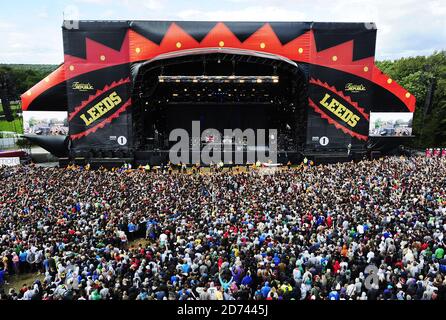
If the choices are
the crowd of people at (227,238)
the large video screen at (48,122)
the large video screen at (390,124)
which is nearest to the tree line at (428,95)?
the large video screen at (390,124)

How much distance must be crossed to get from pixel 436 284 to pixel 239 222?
6036 millimetres

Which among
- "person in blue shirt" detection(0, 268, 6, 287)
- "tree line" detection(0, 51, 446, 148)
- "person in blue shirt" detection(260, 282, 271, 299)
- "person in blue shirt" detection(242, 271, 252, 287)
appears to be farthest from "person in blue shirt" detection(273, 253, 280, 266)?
"tree line" detection(0, 51, 446, 148)

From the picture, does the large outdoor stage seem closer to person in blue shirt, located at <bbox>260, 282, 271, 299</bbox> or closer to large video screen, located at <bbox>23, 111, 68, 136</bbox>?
large video screen, located at <bbox>23, 111, 68, 136</bbox>

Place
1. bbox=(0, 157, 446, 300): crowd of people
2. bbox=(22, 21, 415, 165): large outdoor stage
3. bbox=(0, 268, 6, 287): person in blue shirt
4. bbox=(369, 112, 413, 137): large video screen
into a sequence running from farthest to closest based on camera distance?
1. bbox=(369, 112, 413, 137): large video screen
2. bbox=(22, 21, 415, 165): large outdoor stage
3. bbox=(0, 268, 6, 287): person in blue shirt
4. bbox=(0, 157, 446, 300): crowd of people

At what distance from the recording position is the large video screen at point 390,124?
2738 centimetres

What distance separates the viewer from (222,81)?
24.9 metres

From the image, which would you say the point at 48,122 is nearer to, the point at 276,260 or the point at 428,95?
the point at 276,260

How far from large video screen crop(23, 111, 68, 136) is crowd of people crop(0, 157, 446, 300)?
9.01 meters

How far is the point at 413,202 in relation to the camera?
44.0ft

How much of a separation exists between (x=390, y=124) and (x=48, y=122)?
82.9 feet

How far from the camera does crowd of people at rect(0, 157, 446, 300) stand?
7.56 metres

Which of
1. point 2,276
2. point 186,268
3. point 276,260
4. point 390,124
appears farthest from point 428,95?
point 2,276
